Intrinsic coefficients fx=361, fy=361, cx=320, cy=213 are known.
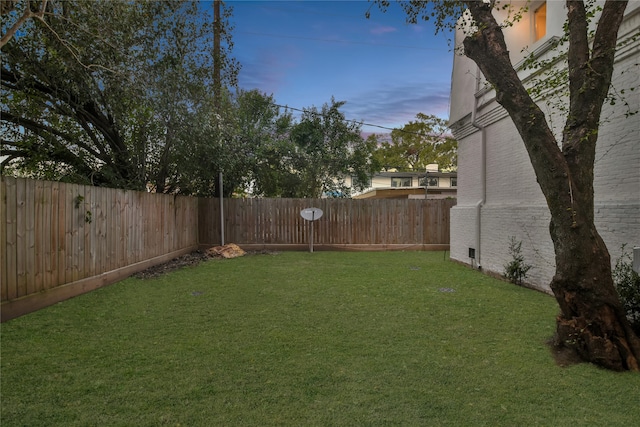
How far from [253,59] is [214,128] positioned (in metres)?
3.02

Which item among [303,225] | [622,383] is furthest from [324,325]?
[303,225]

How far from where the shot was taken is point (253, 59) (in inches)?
423

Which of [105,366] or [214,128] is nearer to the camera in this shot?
[105,366]

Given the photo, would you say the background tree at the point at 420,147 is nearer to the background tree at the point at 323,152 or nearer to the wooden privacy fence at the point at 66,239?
the background tree at the point at 323,152

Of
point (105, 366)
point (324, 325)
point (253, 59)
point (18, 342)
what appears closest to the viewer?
point (105, 366)

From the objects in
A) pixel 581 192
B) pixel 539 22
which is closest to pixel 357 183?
pixel 539 22

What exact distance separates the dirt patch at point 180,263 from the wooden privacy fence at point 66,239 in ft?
0.65

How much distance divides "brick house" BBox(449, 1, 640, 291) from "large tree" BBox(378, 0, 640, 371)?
147cm

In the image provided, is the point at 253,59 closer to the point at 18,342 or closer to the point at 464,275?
the point at 464,275

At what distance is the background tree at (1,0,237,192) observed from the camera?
635 centimetres

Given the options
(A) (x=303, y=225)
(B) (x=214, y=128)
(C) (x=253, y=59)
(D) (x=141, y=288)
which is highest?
(C) (x=253, y=59)

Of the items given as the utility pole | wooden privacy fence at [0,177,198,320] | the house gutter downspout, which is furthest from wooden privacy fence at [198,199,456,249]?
wooden privacy fence at [0,177,198,320]

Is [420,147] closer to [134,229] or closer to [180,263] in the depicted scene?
[180,263]

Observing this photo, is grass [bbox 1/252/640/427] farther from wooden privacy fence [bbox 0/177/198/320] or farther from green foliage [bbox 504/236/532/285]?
green foliage [bbox 504/236/532/285]
